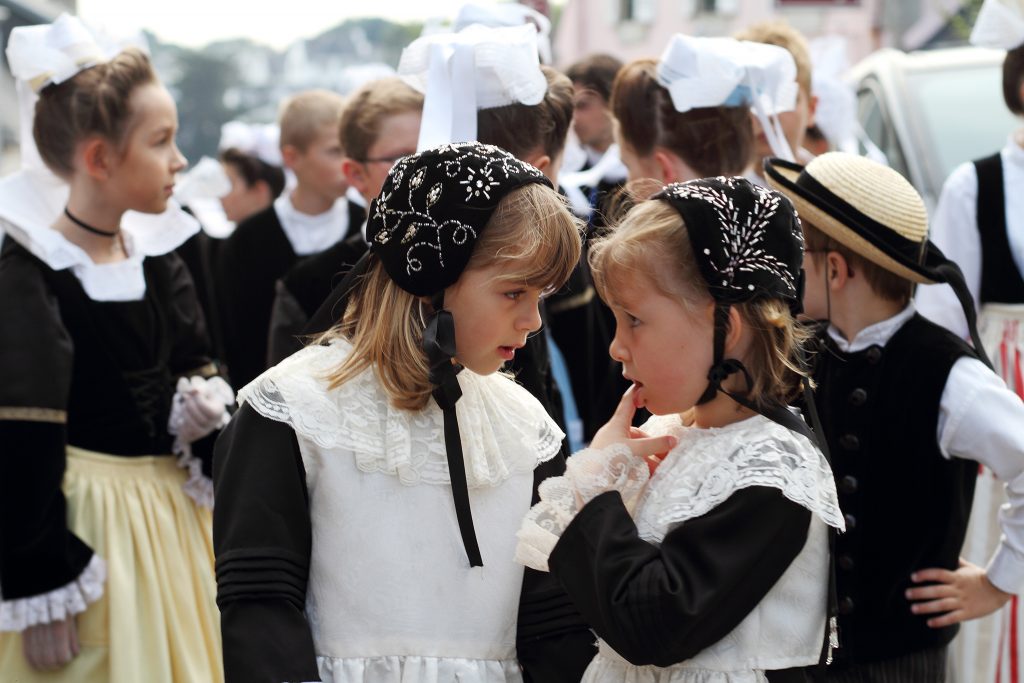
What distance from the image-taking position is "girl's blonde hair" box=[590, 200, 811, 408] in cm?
227

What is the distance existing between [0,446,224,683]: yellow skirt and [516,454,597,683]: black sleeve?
133 cm

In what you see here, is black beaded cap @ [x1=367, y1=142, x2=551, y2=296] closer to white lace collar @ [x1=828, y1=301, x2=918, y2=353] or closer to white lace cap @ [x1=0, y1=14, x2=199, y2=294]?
white lace collar @ [x1=828, y1=301, x2=918, y2=353]

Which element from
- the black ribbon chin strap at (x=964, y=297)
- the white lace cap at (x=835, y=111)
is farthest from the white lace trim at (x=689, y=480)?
the white lace cap at (x=835, y=111)

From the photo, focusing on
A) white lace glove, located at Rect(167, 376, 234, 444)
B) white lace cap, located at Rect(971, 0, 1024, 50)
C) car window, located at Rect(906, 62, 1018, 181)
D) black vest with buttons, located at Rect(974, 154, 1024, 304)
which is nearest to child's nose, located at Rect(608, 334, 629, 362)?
white lace glove, located at Rect(167, 376, 234, 444)

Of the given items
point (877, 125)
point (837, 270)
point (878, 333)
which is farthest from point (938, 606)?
point (877, 125)

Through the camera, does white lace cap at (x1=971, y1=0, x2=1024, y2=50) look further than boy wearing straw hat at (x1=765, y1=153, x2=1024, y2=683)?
Yes

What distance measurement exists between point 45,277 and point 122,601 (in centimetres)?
88

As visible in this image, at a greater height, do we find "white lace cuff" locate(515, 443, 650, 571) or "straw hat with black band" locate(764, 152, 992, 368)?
"straw hat with black band" locate(764, 152, 992, 368)

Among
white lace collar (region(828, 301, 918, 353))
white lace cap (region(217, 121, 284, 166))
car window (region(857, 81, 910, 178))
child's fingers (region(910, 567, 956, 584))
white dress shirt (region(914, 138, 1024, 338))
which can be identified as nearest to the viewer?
child's fingers (region(910, 567, 956, 584))

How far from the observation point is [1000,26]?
13.8 ft

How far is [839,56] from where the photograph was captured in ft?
19.7

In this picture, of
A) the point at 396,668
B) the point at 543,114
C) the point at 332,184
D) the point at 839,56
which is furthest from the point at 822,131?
the point at 396,668

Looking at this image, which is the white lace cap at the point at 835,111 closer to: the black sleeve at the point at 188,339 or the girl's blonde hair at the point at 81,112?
the black sleeve at the point at 188,339

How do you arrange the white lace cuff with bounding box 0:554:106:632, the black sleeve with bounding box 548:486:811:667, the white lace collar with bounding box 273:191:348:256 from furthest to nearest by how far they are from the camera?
1. the white lace collar with bounding box 273:191:348:256
2. the white lace cuff with bounding box 0:554:106:632
3. the black sleeve with bounding box 548:486:811:667
